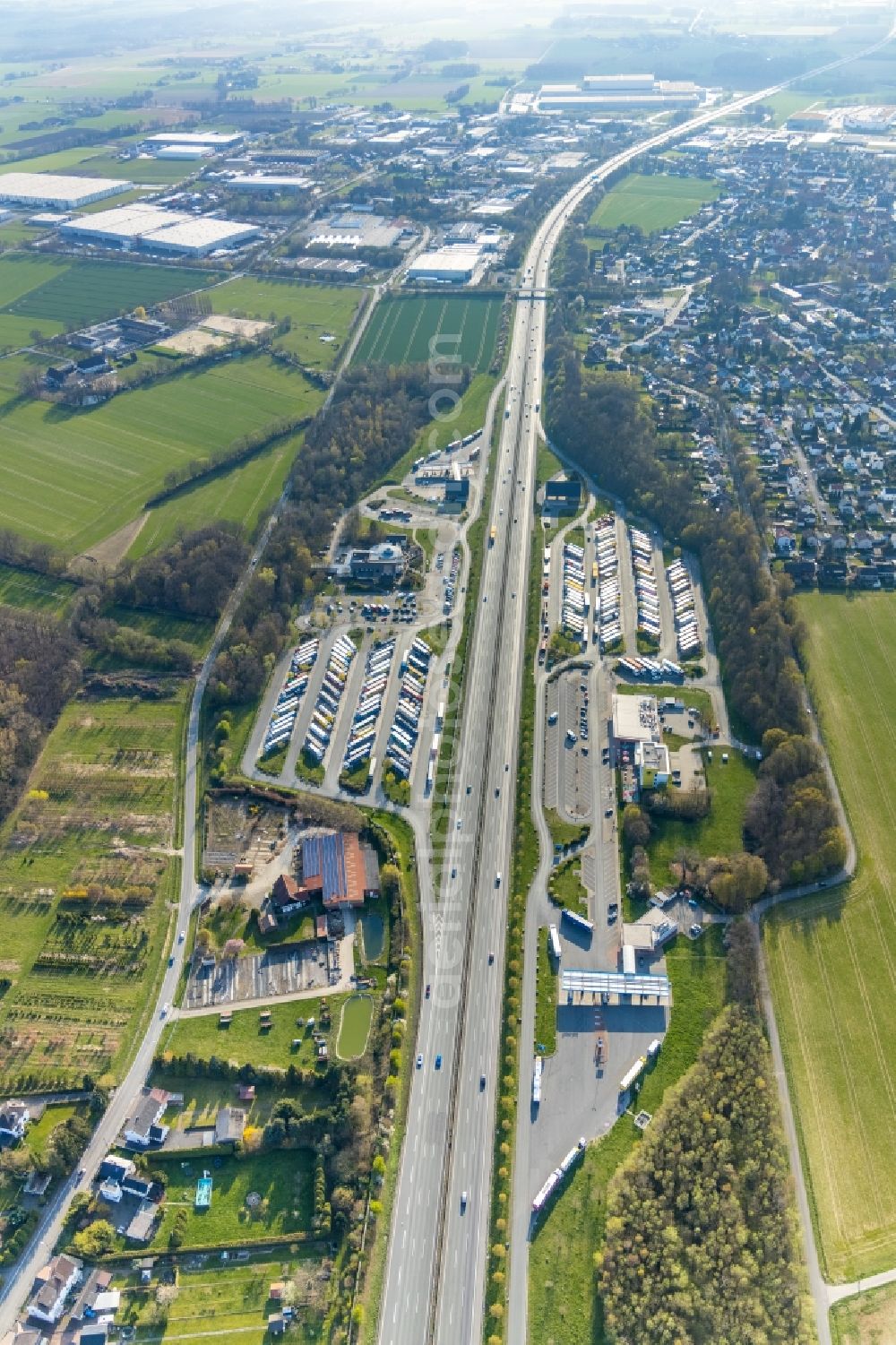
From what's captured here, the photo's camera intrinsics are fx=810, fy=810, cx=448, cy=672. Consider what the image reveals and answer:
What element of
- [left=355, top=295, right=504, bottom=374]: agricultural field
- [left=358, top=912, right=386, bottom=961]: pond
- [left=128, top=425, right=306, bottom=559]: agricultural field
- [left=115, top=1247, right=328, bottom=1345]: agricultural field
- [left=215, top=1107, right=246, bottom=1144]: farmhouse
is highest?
[left=355, top=295, right=504, bottom=374]: agricultural field

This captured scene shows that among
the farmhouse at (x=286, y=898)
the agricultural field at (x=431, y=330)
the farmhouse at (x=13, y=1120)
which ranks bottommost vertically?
the farmhouse at (x=13, y=1120)

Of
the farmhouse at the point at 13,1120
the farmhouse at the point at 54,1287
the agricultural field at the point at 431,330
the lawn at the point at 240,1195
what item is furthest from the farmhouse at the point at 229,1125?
the agricultural field at the point at 431,330

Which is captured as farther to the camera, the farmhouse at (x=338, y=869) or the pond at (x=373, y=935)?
the farmhouse at (x=338, y=869)

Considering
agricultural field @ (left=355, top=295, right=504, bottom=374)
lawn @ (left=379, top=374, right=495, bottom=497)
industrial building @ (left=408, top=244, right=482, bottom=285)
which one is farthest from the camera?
industrial building @ (left=408, top=244, right=482, bottom=285)

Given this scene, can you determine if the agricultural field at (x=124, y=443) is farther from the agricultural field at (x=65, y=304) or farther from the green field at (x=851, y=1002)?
the green field at (x=851, y=1002)

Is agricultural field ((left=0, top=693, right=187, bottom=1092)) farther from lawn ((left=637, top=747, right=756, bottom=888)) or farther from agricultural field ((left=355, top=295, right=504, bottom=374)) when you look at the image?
agricultural field ((left=355, top=295, right=504, bottom=374))

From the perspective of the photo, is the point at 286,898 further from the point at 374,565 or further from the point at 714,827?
the point at 374,565

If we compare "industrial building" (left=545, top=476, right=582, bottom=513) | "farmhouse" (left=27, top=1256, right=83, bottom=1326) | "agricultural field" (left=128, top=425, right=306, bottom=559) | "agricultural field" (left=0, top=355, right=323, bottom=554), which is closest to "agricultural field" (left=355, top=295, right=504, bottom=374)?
"agricultural field" (left=0, top=355, right=323, bottom=554)
